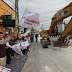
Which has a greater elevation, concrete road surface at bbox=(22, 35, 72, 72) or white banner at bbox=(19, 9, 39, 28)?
white banner at bbox=(19, 9, 39, 28)

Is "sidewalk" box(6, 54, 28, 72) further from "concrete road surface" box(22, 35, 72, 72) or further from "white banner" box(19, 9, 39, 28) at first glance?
"white banner" box(19, 9, 39, 28)

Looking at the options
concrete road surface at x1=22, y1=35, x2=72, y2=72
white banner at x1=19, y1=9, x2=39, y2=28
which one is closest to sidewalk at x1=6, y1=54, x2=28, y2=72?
concrete road surface at x1=22, y1=35, x2=72, y2=72

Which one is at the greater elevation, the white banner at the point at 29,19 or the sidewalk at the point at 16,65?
the white banner at the point at 29,19

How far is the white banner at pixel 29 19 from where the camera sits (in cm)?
507

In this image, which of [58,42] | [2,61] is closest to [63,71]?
[2,61]

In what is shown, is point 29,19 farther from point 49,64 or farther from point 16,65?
point 49,64

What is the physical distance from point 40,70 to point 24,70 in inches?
30.4

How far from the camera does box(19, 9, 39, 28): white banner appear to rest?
5066 mm

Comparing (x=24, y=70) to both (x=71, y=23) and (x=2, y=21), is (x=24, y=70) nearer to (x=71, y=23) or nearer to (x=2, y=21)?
(x=71, y=23)

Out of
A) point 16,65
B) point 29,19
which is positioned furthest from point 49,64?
point 29,19

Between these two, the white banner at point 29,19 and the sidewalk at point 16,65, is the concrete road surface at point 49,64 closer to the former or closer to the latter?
the sidewalk at point 16,65

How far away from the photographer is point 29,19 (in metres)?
5.30

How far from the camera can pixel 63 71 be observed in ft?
12.2

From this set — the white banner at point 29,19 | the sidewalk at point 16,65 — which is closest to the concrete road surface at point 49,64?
the sidewalk at point 16,65
